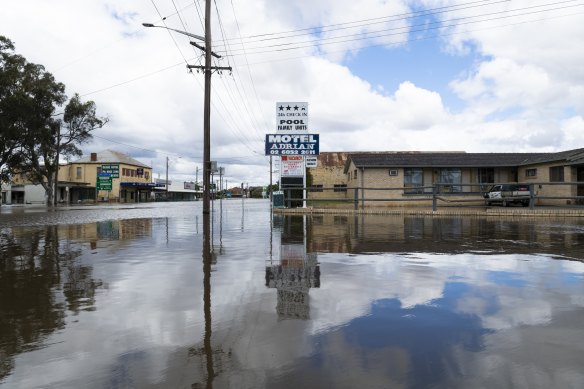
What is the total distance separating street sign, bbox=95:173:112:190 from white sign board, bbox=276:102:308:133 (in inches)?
2353

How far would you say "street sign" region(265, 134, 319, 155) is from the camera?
25.3 meters

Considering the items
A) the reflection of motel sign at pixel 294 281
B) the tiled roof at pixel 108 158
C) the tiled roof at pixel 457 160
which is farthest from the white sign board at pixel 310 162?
the tiled roof at pixel 108 158

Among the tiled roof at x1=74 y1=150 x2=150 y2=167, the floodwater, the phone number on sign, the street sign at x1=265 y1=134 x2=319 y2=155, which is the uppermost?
the tiled roof at x1=74 y1=150 x2=150 y2=167

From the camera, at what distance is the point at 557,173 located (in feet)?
92.2

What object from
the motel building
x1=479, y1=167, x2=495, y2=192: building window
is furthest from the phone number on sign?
x1=479, y1=167, x2=495, y2=192: building window

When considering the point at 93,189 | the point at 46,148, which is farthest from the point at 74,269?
the point at 93,189

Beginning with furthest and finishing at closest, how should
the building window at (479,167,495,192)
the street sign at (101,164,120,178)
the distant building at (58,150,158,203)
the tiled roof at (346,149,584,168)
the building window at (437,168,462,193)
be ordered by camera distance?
the distant building at (58,150,158,203), the street sign at (101,164,120,178), the building window at (479,167,495,192), the building window at (437,168,462,193), the tiled roof at (346,149,584,168)

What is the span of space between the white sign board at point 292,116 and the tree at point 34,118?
27.2 meters

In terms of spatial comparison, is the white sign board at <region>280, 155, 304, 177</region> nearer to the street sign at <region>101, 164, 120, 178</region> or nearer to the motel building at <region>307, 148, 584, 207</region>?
the motel building at <region>307, 148, 584, 207</region>

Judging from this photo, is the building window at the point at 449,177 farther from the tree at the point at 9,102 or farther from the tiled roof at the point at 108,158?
the tiled roof at the point at 108,158

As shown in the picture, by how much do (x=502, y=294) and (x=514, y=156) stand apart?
107 ft

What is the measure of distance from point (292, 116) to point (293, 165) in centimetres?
298

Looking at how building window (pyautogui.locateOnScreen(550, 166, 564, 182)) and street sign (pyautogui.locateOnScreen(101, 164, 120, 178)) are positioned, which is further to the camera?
street sign (pyautogui.locateOnScreen(101, 164, 120, 178))

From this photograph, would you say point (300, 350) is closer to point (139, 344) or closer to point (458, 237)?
point (139, 344)
